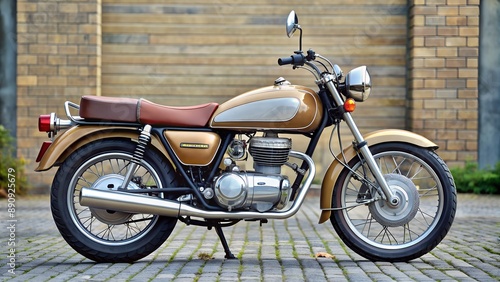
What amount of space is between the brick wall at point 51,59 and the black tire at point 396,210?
842cm

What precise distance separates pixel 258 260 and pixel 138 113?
3.93 feet

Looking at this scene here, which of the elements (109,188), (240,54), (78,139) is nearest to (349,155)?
(109,188)

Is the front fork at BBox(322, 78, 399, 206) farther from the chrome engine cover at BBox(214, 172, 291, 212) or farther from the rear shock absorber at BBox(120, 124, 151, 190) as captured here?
the rear shock absorber at BBox(120, 124, 151, 190)

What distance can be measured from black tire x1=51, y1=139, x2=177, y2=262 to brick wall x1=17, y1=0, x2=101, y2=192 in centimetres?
814

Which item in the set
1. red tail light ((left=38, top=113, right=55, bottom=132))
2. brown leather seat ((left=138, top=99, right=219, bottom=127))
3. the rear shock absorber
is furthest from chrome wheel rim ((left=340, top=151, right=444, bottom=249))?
red tail light ((left=38, top=113, right=55, bottom=132))

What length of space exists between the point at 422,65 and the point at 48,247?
8448mm

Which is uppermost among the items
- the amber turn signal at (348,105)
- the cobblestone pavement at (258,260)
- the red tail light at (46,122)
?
the amber turn signal at (348,105)

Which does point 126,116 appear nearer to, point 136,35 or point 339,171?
point 339,171

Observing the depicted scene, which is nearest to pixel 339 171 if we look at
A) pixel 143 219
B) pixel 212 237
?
pixel 143 219

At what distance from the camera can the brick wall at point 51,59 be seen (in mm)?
14242

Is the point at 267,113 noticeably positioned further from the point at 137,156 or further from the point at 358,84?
the point at 137,156

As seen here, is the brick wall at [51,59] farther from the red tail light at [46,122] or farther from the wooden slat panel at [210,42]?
the red tail light at [46,122]

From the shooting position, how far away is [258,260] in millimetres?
6289

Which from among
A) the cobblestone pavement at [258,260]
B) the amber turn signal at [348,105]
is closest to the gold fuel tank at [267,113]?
the amber turn signal at [348,105]
